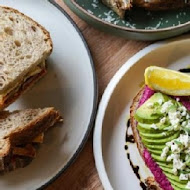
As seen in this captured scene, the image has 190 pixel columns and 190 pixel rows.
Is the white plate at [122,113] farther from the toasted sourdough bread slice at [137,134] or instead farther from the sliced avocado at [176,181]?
the sliced avocado at [176,181]

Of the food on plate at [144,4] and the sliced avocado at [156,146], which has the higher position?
the food on plate at [144,4]

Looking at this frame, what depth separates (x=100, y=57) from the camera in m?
2.73

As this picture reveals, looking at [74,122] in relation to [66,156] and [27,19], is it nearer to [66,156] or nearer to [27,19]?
[66,156]

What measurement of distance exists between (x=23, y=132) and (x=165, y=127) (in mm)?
494

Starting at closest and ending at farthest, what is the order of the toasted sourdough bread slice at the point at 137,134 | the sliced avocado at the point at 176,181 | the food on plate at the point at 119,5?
the sliced avocado at the point at 176,181 → the toasted sourdough bread slice at the point at 137,134 → the food on plate at the point at 119,5

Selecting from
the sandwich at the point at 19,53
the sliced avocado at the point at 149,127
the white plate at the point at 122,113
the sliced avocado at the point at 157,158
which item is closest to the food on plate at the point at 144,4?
the white plate at the point at 122,113

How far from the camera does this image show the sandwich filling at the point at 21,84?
256cm

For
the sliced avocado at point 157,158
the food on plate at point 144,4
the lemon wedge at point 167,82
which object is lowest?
the sliced avocado at point 157,158

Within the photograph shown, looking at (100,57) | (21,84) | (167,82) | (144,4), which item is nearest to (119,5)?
(144,4)

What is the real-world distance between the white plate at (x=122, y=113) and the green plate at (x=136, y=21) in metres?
0.07

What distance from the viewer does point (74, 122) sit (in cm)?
259

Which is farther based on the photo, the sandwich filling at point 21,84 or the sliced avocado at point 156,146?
the sandwich filling at point 21,84

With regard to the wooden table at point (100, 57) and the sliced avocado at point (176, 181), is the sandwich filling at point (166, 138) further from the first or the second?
the wooden table at point (100, 57)

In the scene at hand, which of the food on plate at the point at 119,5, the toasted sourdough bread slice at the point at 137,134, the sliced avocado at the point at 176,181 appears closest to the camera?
the sliced avocado at the point at 176,181
